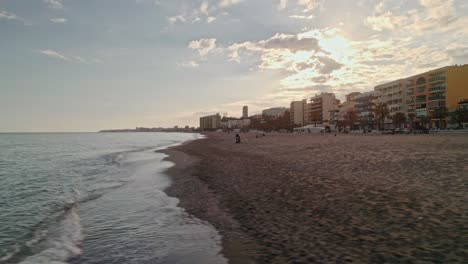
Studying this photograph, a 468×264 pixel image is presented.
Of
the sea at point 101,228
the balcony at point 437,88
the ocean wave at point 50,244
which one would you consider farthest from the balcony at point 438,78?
the ocean wave at point 50,244

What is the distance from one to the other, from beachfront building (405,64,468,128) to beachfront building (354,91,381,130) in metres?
21.6

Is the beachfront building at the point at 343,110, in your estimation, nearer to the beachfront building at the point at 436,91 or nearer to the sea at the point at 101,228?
the beachfront building at the point at 436,91

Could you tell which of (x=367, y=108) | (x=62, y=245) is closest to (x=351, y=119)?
(x=367, y=108)

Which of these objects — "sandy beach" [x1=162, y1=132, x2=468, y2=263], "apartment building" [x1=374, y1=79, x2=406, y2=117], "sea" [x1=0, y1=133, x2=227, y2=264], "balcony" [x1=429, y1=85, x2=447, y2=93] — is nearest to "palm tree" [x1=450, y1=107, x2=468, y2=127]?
"balcony" [x1=429, y1=85, x2=447, y2=93]

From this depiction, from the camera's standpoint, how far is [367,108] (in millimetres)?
129625

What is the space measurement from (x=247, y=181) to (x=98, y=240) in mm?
7731

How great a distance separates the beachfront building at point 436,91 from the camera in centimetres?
8800

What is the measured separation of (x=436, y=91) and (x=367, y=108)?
3764cm

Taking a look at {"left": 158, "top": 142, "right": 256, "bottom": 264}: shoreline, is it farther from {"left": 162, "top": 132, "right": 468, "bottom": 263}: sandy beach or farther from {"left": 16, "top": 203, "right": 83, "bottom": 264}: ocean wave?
{"left": 16, "top": 203, "right": 83, "bottom": 264}: ocean wave

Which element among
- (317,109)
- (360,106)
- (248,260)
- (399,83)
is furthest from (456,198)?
(317,109)

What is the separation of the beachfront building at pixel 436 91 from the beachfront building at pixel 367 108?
21598 millimetres

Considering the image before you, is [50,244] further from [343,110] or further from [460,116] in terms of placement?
[343,110]

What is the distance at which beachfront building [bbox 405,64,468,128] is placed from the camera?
289 ft

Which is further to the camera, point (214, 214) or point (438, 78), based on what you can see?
point (438, 78)
